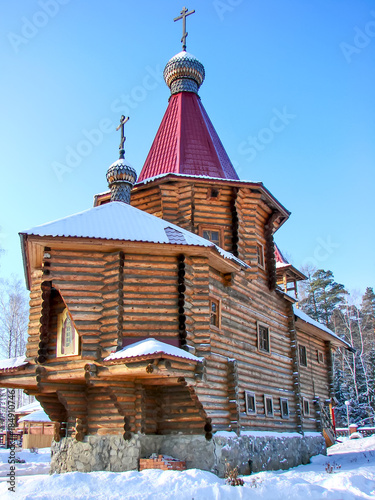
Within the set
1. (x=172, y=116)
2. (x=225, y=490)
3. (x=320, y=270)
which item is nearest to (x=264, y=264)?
(x=172, y=116)

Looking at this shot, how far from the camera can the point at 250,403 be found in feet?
54.0

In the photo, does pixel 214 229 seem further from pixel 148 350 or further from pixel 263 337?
pixel 148 350

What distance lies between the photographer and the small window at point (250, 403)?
16094 millimetres

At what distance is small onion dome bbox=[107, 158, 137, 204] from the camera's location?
17453 mm

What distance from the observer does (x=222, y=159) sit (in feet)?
66.3

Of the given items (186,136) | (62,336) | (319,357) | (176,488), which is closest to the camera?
(176,488)

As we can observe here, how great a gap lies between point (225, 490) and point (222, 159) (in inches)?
522

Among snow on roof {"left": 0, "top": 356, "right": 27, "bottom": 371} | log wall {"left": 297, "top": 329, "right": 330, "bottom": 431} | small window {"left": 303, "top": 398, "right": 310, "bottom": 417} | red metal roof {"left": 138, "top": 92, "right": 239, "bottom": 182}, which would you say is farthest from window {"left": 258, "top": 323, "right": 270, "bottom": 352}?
snow on roof {"left": 0, "top": 356, "right": 27, "bottom": 371}

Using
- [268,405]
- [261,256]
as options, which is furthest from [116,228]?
[268,405]

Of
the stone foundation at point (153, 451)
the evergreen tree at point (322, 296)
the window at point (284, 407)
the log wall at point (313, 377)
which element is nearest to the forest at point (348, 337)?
the evergreen tree at point (322, 296)

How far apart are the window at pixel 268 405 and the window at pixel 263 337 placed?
5.55 ft

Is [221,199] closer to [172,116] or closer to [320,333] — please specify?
[172,116]

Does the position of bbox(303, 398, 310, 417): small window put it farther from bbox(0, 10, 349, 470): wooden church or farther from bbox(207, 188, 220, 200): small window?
bbox(207, 188, 220, 200): small window

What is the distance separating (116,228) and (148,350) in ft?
12.4
